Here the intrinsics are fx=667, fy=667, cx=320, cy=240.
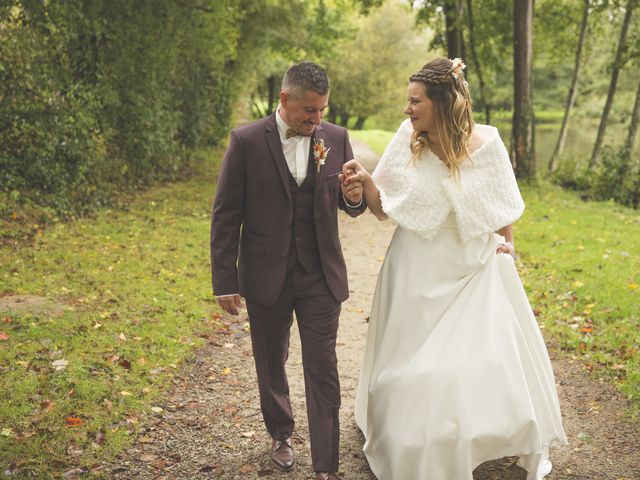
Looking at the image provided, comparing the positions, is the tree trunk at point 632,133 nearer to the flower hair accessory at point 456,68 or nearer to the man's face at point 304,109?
the flower hair accessory at point 456,68

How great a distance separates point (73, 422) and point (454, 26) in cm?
1503

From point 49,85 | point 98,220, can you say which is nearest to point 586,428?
point 98,220

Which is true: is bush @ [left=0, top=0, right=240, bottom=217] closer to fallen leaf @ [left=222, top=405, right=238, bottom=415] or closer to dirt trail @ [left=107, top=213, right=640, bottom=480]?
dirt trail @ [left=107, top=213, right=640, bottom=480]

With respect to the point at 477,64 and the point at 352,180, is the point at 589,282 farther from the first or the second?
the point at 477,64

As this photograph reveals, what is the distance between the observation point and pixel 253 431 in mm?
4723

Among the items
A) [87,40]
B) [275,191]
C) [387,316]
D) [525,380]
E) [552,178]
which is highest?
[87,40]

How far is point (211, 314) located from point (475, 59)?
16251 mm

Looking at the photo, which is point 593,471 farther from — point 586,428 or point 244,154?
point 244,154

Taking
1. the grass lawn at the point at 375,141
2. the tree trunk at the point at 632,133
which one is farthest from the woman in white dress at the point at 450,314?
the grass lawn at the point at 375,141

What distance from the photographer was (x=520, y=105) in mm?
15328

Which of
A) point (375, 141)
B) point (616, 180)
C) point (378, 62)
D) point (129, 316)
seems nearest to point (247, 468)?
point (129, 316)

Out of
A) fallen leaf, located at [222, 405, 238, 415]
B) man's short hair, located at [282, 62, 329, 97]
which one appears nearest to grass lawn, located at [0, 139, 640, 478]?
fallen leaf, located at [222, 405, 238, 415]

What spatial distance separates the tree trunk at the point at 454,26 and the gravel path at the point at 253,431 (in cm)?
1260

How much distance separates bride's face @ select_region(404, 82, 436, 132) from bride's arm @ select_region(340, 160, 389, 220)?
400 millimetres
